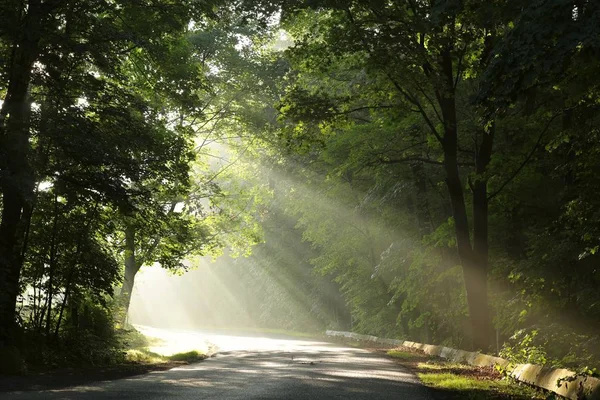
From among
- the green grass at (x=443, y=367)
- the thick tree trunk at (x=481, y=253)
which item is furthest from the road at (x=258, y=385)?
the thick tree trunk at (x=481, y=253)

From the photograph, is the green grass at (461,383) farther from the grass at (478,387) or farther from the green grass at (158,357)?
the green grass at (158,357)

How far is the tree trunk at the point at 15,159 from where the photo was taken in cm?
1318

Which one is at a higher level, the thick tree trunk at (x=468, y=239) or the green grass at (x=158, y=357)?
the thick tree trunk at (x=468, y=239)

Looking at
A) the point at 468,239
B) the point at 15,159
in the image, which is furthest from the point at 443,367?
the point at 15,159

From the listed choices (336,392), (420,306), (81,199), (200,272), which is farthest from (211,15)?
(200,272)

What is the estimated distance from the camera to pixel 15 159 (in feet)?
44.1

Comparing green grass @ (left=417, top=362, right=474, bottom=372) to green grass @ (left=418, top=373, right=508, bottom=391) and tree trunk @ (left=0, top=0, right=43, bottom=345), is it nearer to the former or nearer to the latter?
green grass @ (left=418, top=373, right=508, bottom=391)

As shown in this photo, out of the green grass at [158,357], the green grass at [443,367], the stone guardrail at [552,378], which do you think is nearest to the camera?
the stone guardrail at [552,378]

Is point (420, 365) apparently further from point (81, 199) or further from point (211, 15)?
point (211, 15)

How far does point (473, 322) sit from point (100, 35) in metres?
11.6

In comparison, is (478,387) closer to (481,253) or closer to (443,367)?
(443,367)

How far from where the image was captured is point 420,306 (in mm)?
32281

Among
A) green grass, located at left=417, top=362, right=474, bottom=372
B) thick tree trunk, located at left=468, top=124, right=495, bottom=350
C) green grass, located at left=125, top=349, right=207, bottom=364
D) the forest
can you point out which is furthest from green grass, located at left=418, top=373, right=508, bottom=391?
green grass, located at left=125, top=349, right=207, bottom=364

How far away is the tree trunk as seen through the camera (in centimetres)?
1318
